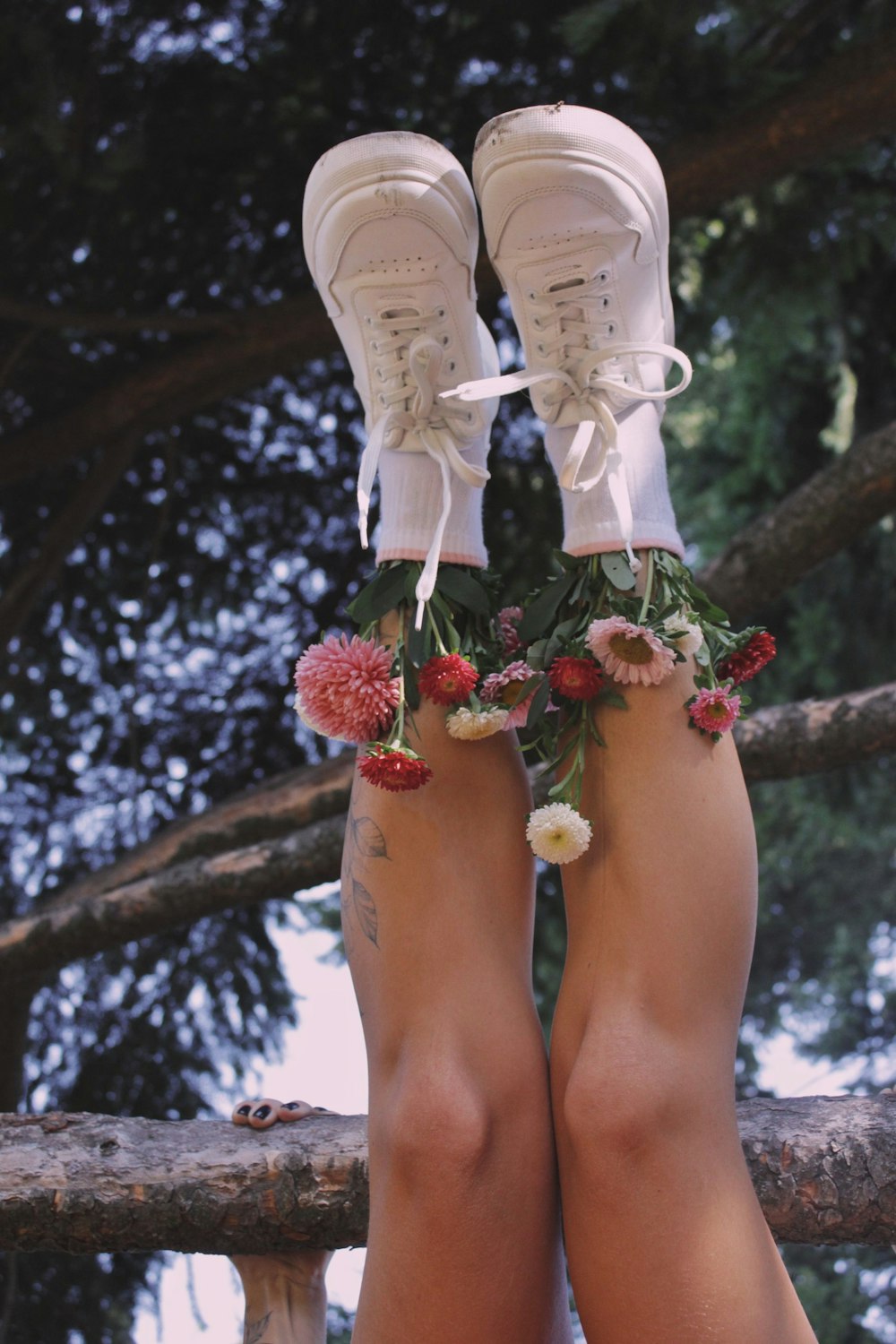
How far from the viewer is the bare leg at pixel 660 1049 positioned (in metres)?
1.06

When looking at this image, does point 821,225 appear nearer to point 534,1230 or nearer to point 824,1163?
point 824,1163

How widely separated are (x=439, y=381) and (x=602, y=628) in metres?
0.35

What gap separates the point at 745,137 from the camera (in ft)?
8.43

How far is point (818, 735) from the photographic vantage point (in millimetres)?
2385

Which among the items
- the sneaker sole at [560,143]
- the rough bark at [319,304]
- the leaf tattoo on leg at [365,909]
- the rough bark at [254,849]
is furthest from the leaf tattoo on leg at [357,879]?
the rough bark at [319,304]

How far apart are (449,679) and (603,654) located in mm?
138

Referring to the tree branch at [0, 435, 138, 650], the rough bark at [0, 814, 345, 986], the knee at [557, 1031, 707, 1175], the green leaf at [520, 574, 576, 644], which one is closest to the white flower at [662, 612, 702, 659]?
the green leaf at [520, 574, 576, 644]

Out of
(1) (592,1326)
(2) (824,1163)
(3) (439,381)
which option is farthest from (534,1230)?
(3) (439,381)

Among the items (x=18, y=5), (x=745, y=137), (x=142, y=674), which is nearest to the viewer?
(x=18, y=5)

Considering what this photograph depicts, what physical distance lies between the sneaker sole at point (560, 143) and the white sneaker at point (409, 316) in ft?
0.21

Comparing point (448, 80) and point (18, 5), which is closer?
point (18, 5)

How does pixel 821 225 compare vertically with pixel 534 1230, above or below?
above

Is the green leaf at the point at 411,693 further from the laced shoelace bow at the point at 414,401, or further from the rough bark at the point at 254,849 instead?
the rough bark at the point at 254,849

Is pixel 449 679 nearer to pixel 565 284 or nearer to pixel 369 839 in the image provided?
pixel 369 839
